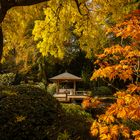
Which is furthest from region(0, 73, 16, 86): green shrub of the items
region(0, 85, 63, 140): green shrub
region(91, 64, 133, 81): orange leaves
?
region(91, 64, 133, 81): orange leaves

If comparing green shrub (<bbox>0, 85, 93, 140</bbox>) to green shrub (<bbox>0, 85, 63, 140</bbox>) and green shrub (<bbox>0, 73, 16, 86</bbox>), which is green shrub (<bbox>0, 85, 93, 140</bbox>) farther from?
green shrub (<bbox>0, 73, 16, 86</bbox>)

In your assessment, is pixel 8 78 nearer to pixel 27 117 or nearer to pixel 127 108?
pixel 27 117

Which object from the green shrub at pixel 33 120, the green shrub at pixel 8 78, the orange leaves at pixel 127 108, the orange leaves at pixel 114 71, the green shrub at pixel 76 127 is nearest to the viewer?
the orange leaves at pixel 127 108

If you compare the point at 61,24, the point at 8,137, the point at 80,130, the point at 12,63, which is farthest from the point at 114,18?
the point at 12,63

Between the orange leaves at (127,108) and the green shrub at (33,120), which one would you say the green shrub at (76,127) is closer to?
the green shrub at (33,120)

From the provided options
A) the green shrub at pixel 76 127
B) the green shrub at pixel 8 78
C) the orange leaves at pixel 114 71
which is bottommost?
the green shrub at pixel 76 127

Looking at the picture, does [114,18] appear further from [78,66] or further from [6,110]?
[78,66]

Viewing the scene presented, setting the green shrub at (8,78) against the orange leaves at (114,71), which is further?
the green shrub at (8,78)

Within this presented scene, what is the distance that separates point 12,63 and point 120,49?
29782 mm

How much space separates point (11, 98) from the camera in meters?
9.99

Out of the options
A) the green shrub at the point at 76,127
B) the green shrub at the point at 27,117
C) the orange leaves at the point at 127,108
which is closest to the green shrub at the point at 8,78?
the green shrub at the point at 76,127

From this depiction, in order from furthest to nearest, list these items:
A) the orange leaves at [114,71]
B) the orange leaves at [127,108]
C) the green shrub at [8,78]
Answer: the green shrub at [8,78]
the orange leaves at [114,71]
the orange leaves at [127,108]

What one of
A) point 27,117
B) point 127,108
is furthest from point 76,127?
point 127,108

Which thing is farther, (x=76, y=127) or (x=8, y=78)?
(x=8, y=78)
